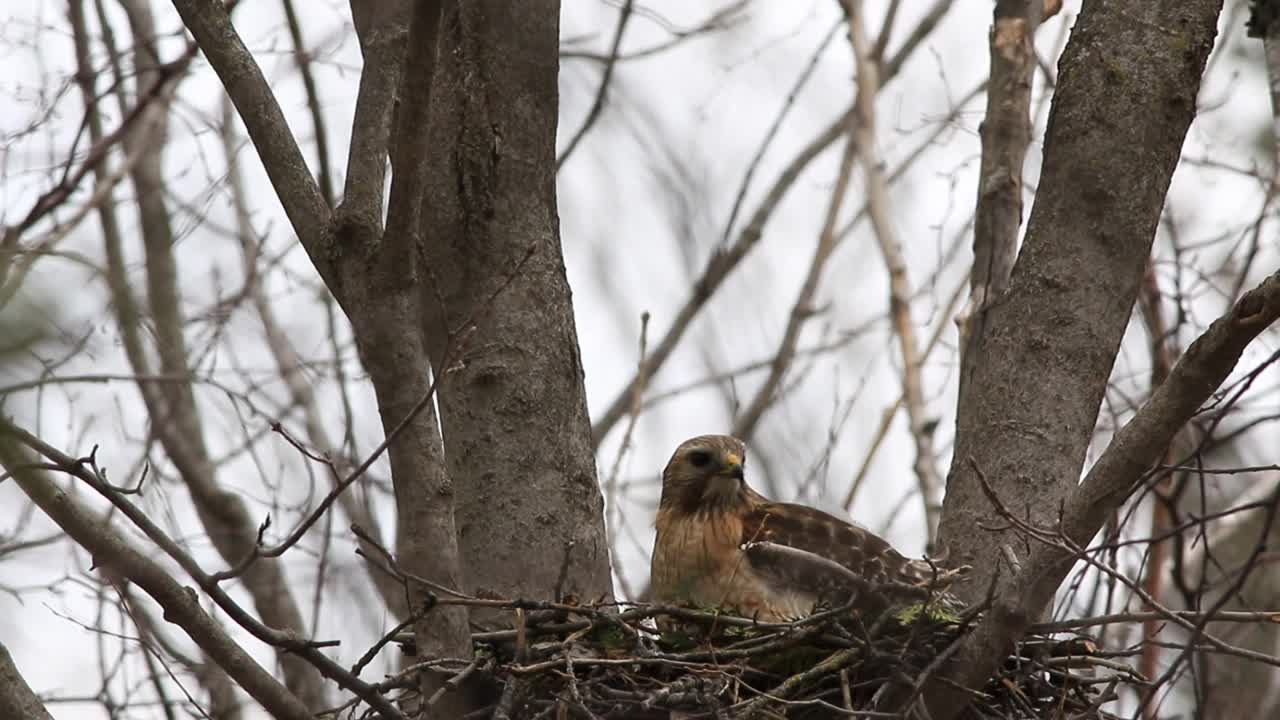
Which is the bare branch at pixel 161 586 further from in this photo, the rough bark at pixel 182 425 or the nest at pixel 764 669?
the rough bark at pixel 182 425

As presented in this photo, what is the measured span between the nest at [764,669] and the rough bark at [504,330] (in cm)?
44

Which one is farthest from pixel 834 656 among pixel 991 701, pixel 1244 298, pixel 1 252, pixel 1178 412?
pixel 1 252

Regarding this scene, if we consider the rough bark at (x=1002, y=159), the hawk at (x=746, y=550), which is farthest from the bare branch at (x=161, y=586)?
the rough bark at (x=1002, y=159)

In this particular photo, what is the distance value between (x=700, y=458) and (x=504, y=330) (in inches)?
49.1

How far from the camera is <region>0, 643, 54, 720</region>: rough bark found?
3916mm

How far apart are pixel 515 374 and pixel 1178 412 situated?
2.28 metres

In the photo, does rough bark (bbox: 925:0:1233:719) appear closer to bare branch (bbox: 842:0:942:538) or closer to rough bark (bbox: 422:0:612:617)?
rough bark (bbox: 422:0:612:617)

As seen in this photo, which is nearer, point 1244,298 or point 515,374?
point 1244,298

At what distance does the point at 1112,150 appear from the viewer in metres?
5.17

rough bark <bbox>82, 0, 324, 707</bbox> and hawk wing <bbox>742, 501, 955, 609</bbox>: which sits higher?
rough bark <bbox>82, 0, 324, 707</bbox>

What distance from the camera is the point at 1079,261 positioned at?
5.18m

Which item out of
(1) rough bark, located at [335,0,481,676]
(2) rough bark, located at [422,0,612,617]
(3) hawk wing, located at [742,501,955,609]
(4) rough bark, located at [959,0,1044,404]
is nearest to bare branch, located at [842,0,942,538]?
(4) rough bark, located at [959,0,1044,404]

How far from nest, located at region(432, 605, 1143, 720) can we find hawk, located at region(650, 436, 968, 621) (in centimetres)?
22

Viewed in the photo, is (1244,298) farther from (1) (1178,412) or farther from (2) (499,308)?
(2) (499,308)
